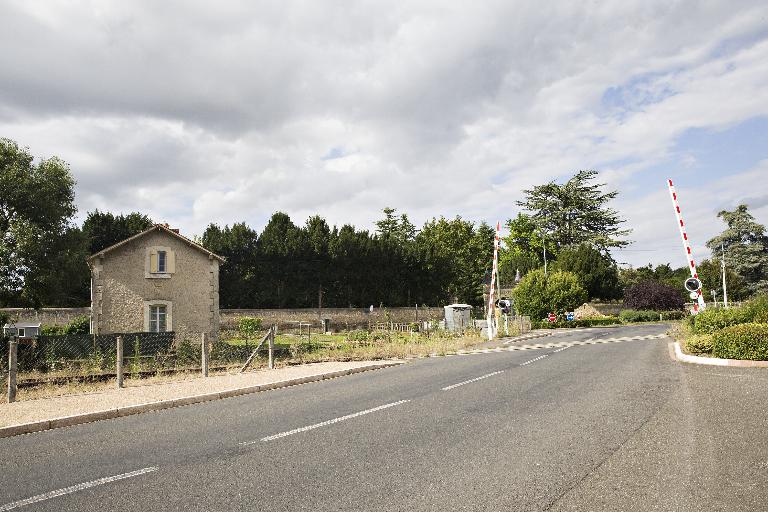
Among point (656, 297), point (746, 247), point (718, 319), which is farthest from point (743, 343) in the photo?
point (746, 247)

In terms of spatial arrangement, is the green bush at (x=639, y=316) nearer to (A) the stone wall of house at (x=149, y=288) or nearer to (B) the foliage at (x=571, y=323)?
(B) the foliage at (x=571, y=323)

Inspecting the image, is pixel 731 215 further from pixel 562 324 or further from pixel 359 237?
pixel 359 237

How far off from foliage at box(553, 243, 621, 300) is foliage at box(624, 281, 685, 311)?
681 cm

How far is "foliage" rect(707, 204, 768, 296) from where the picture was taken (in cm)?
7612

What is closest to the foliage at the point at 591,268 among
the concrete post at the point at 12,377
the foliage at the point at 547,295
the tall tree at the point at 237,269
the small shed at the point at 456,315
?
the foliage at the point at 547,295

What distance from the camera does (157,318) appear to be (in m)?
28.0

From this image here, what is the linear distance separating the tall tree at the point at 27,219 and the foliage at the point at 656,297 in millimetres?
51659

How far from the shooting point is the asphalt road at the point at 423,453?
4.54 meters

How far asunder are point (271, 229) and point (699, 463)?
51430 mm

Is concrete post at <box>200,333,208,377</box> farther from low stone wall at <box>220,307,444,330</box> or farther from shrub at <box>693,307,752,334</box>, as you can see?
low stone wall at <box>220,307,444,330</box>

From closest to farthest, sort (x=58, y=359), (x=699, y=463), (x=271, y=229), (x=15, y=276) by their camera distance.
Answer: (x=699, y=463) < (x=58, y=359) < (x=15, y=276) < (x=271, y=229)

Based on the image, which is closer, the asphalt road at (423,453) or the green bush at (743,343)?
the asphalt road at (423,453)

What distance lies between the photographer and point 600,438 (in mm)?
6371

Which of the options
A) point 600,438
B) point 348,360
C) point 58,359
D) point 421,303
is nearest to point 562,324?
point 421,303
